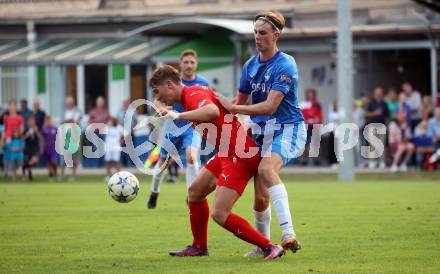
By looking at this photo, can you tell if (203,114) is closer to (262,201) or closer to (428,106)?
(262,201)

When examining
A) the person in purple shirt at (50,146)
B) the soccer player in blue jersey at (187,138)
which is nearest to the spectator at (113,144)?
the person in purple shirt at (50,146)

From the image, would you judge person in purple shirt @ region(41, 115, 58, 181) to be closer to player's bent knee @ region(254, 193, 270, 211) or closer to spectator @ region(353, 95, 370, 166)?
spectator @ region(353, 95, 370, 166)

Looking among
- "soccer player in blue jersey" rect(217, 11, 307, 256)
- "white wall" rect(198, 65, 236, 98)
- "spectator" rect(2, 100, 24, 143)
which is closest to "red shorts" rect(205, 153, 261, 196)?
"soccer player in blue jersey" rect(217, 11, 307, 256)

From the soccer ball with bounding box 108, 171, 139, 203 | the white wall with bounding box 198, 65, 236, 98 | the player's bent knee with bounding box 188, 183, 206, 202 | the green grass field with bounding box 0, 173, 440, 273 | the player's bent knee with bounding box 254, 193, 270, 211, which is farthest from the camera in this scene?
the white wall with bounding box 198, 65, 236, 98

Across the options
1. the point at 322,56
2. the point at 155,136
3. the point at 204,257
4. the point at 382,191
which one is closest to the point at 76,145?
the point at 155,136

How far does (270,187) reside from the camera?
34.7 ft

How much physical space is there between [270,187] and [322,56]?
24432 millimetres

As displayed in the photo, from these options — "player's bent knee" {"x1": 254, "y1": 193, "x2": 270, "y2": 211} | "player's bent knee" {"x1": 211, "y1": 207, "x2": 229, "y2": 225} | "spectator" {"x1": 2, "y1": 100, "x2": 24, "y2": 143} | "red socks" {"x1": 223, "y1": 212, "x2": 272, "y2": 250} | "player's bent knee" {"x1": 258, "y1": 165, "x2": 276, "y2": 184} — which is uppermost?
"spectator" {"x1": 2, "y1": 100, "x2": 24, "y2": 143}

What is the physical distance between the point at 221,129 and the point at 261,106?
17.7 inches

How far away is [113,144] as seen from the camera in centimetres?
3014

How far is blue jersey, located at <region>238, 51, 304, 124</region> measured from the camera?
420 inches

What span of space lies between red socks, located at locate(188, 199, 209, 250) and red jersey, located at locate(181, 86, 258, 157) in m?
0.65

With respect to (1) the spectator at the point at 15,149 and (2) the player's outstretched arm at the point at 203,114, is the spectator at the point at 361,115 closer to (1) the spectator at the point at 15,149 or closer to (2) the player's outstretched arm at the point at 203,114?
(1) the spectator at the point at 15,149

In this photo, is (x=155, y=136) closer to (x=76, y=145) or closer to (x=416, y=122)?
(x=76, y=145)
